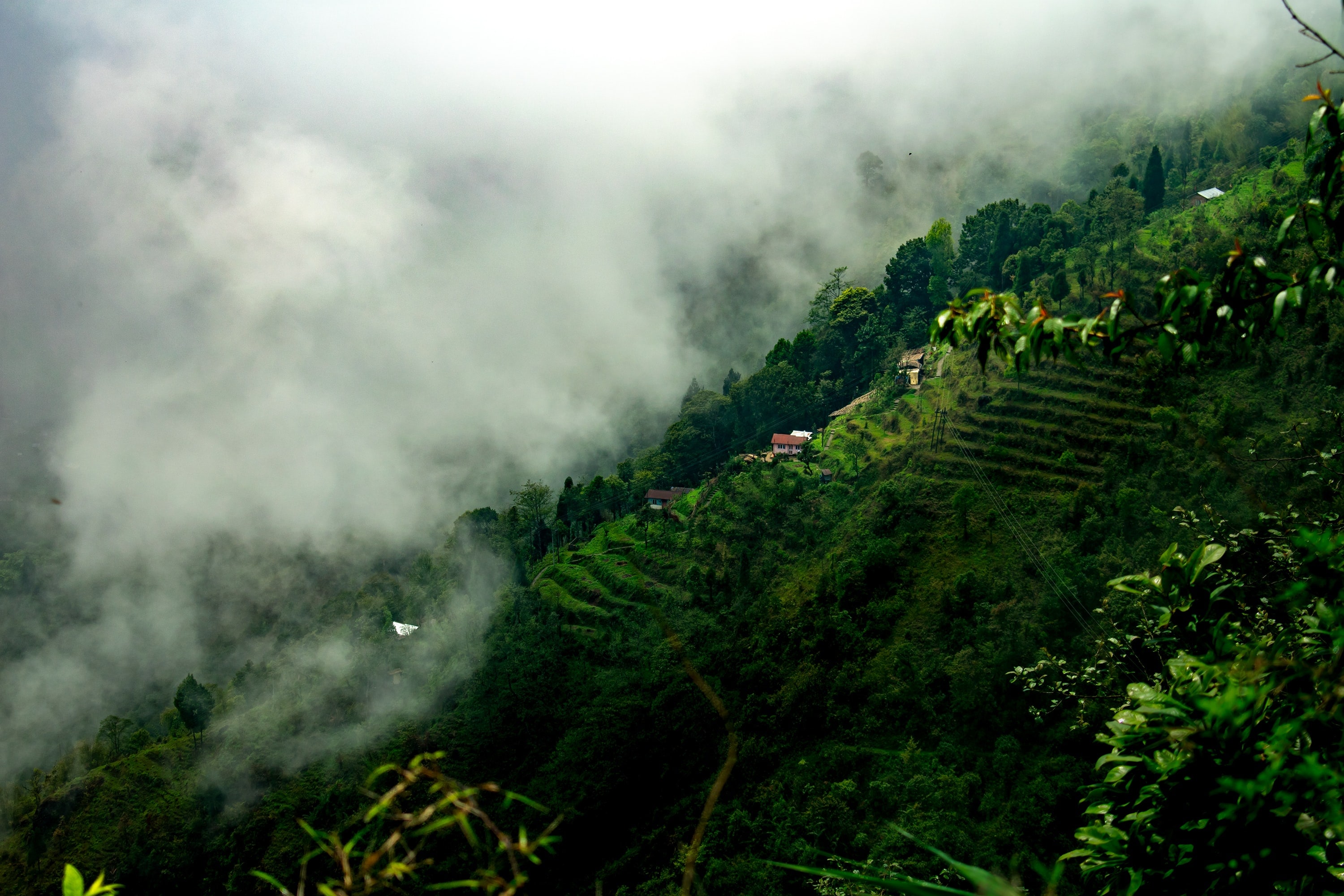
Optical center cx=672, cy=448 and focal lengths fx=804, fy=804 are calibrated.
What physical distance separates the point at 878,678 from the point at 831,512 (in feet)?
32.2

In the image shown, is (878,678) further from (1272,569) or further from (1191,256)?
(1191,256)

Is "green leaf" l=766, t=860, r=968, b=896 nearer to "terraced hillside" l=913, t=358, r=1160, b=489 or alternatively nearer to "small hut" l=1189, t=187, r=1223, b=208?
"terraced hillside" l=913, t=358, r=1160, b=489

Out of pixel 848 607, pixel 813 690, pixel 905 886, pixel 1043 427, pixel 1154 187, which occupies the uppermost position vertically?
pixel 1154 187

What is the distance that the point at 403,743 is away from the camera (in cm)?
3534

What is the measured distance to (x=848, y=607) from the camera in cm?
2569

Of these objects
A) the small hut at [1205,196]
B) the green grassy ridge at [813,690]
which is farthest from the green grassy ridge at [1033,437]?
the small hut at [1205,196]

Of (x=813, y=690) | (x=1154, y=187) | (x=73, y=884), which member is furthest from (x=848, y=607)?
(x=1154, y=187)

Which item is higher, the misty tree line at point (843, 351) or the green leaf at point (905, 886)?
the misty tree line at point (843, 351)

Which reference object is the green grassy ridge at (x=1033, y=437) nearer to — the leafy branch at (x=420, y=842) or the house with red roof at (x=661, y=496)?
the house with red roof at (x=661, y=496)

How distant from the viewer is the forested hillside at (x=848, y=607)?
17109mm

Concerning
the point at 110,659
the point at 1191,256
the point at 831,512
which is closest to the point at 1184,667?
the point at 831,512

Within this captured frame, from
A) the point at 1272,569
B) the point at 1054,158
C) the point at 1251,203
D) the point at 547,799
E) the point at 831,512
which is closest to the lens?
the point at 1272,569

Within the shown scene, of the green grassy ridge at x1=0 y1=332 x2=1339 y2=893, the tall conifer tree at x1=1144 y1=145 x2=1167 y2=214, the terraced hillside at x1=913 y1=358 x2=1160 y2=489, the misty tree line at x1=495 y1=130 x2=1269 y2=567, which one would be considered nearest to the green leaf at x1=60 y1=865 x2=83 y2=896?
the green grassy ridge at x1=0 y1=332 x2=1339 y2=893

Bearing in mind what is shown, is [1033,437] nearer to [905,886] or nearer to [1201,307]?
[1201,307]
